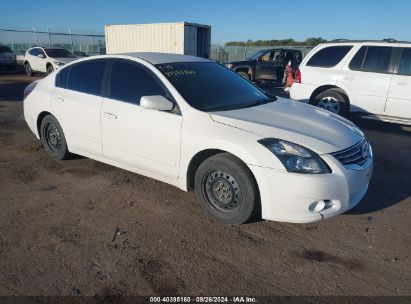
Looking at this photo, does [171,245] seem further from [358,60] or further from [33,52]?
[33,52]

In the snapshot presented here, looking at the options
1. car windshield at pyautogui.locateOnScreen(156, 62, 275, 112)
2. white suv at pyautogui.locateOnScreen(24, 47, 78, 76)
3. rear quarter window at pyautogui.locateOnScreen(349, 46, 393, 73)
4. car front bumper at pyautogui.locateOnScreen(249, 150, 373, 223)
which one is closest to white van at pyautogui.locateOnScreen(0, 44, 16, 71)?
white suv at pyautogui.locateOnScreen(24, 47, 78, 76)

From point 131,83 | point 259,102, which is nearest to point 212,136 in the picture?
point 259,102

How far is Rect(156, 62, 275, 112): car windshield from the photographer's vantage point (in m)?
3.98

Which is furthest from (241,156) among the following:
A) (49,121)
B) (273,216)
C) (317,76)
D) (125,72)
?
(317,76)

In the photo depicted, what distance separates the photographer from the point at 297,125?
3.68m

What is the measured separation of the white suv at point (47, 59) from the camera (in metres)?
17.7

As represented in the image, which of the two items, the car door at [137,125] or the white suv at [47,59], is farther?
the white suv at [47,59]

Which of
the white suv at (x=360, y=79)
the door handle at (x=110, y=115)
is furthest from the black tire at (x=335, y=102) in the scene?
the door handle at (x=110, y=115)

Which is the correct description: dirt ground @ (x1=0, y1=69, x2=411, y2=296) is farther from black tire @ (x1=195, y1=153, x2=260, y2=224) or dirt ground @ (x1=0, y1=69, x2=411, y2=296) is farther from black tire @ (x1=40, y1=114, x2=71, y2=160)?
black tire @ (x1=40, y1=114, x2=71, y2=160)

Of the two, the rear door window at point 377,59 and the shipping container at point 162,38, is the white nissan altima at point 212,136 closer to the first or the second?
the rear door window at point 377,59

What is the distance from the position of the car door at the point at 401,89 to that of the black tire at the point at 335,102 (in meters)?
0.82

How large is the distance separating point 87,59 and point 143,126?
1.60m

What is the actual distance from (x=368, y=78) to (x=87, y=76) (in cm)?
563

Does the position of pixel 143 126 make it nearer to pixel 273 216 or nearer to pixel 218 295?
pixel 273 216
